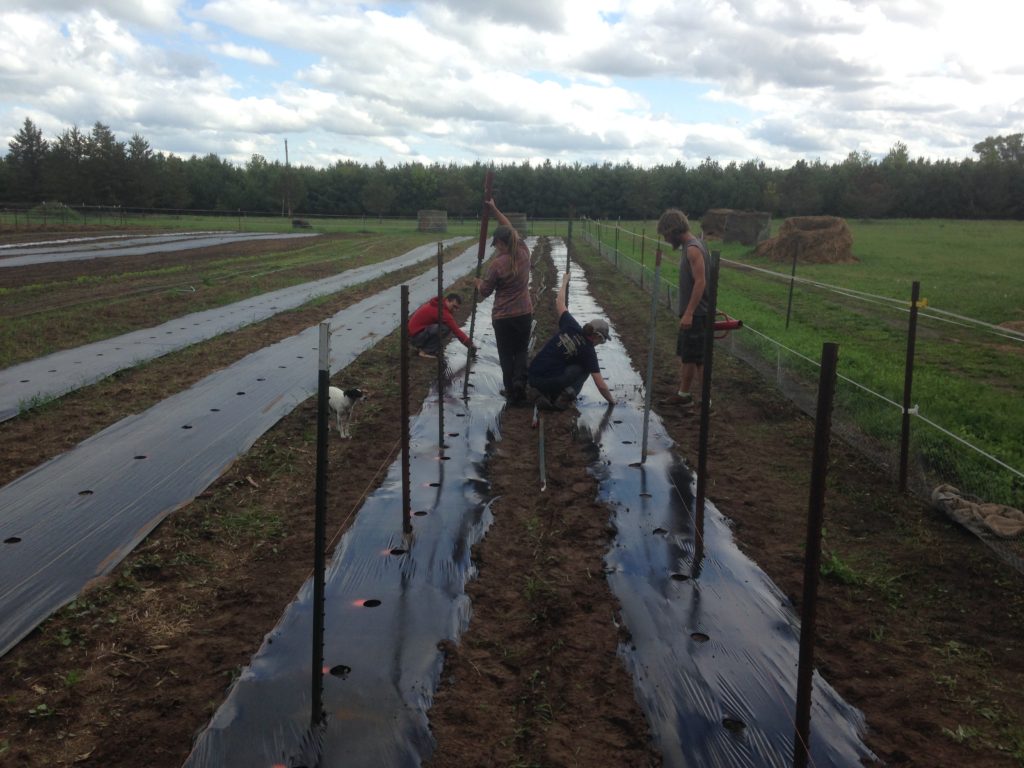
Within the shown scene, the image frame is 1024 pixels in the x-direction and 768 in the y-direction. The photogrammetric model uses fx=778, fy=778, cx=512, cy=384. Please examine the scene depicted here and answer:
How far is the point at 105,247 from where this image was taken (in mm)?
24875

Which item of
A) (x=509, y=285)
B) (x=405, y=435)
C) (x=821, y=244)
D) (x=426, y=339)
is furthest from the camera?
(x=821, y=244)

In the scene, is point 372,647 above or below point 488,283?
below

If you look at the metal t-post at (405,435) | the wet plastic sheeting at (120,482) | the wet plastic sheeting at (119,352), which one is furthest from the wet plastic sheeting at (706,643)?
the wet plastic sheeting at (119,352)

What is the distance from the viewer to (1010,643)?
3443 mm

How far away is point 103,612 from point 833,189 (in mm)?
59268

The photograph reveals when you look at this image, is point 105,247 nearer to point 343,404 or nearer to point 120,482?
point 343,404

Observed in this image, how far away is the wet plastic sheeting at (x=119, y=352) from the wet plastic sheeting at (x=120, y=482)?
1.18 metres

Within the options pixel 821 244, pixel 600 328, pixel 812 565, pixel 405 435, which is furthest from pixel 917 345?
pixel 821 244

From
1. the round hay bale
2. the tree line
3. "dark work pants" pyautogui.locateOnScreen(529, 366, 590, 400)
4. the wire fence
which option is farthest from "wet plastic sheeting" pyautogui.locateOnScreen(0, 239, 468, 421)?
the tree line

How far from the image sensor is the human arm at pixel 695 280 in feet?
21.5

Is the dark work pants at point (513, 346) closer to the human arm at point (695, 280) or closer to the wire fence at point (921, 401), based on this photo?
the wire fence at point (921, 401)

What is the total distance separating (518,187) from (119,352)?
205ft

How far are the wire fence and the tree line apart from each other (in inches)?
1510

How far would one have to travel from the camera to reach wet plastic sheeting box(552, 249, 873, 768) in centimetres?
277
